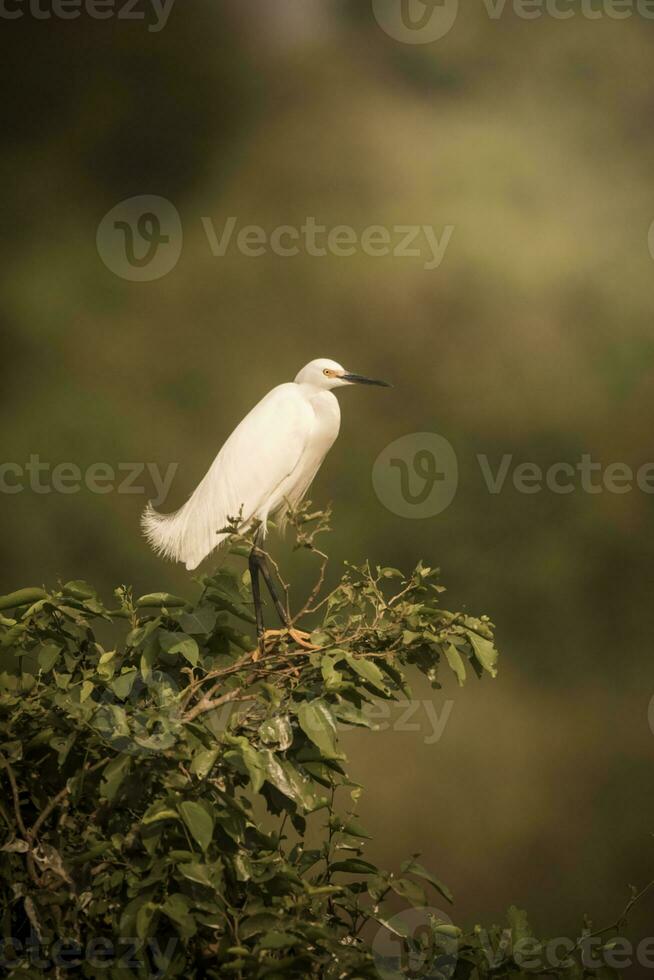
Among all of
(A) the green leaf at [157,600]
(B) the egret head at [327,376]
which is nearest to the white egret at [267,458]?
(B) the egret head at [327,376]

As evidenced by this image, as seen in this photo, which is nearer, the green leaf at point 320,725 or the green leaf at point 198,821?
the green leaf at point 198,821

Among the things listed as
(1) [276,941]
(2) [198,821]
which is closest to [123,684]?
(2) [198,821]

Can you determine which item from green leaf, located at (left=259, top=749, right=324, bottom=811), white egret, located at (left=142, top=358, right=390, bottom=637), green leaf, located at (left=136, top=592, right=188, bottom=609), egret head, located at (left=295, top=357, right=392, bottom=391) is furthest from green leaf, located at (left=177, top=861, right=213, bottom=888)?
egret head, located at (left=295, top=357, right=392, bottom=391)

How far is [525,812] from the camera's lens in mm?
2555

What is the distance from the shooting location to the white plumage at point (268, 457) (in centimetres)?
187

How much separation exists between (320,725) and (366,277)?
5.79ft

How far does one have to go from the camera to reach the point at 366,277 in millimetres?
2689

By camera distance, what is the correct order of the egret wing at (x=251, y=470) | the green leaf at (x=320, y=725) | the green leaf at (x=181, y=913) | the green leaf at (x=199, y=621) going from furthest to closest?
the egret wing at (x=251, y=470)
the green leaf at (x=199, y=621)
the green leaf at (x=320, y=725)
the green leaf at (x=181, y=913)

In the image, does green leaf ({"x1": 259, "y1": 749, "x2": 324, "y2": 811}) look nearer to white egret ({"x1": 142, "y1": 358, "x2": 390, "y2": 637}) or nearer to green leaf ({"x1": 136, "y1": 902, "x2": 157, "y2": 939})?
green leaf ({"x1": 136, "y1": 902, "x2": 157, "y2": 939})

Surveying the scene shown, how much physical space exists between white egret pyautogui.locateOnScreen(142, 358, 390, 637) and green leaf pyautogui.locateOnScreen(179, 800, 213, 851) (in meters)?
0.83

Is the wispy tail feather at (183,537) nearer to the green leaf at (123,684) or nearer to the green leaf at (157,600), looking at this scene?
the green leaf at (157,600)

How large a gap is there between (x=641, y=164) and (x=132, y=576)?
1.60 metres

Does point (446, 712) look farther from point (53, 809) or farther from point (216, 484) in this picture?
point (53, 809)

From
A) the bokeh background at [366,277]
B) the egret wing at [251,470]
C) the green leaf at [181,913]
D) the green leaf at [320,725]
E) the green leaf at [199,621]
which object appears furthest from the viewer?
the bokeh background at [366,277]
